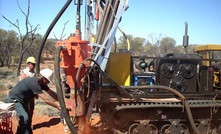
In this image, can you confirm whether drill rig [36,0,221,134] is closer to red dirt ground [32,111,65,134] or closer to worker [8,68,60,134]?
worker [8,68,60,134]

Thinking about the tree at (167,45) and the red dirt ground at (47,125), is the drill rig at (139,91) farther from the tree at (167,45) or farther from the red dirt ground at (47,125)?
the tree at (167,45)

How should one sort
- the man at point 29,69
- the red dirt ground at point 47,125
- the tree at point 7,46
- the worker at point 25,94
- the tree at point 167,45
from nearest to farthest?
the worker at point 25,94 < the man at point 29,69 < the red dirt ground at point 47,125 < the tree at point 7,46 < the tree at point 167,45

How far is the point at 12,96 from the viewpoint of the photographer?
14.6 feet

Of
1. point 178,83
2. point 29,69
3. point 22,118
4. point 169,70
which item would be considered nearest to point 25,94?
point 22,118

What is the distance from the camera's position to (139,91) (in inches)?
195

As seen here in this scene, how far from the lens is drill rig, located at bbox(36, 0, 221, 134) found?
473 centimetres

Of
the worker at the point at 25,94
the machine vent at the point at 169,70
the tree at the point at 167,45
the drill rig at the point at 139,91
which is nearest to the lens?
the worker at the point at 25,94

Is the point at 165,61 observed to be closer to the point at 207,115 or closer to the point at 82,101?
the point at 207,115

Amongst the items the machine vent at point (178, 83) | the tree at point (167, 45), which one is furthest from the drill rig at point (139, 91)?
the tree at point (167, 45)

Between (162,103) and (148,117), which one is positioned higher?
(162,103)

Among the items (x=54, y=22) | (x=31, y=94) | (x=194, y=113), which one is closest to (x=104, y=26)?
(x=54, y=22)

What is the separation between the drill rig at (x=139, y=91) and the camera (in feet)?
15.5

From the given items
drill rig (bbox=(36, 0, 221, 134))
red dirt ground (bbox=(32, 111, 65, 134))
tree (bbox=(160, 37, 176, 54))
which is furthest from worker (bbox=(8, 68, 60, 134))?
tree (bbox=(160, 37, 176, 54))

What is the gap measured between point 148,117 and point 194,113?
1074 mm
